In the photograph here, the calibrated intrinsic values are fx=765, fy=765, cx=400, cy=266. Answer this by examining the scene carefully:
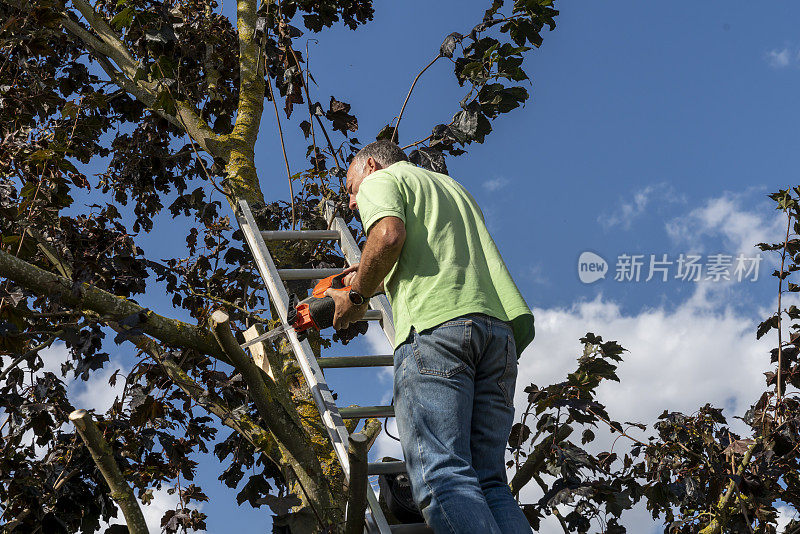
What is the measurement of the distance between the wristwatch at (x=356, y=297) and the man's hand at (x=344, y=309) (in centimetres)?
1

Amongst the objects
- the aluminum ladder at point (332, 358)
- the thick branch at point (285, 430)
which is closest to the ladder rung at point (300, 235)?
the aluminum ladder at point (332, 358)

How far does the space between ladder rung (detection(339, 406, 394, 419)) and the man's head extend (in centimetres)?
90

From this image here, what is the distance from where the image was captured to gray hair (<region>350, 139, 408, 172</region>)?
3064mm

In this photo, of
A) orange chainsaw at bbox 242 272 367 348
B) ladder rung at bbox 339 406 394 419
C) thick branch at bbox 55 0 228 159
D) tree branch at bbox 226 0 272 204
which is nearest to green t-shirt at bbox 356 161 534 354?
orange chainsaw at bbox 242 272 367 348

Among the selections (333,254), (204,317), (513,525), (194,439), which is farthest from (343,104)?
(513,525)

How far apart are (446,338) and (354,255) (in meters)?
1.82

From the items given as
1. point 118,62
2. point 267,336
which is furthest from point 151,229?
point 267,336

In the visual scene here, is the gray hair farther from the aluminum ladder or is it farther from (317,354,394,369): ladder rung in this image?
(317,354,394,369): ladder rung

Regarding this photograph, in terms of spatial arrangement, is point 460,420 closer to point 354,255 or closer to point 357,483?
point 357,483

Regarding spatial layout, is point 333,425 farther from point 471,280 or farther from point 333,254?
point 333,254

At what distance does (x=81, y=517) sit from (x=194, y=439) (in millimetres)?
901

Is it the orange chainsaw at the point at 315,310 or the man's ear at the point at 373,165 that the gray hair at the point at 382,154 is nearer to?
the man's ear at the point at 373,165

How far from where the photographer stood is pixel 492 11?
4.28 meters

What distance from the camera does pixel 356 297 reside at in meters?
2.76
